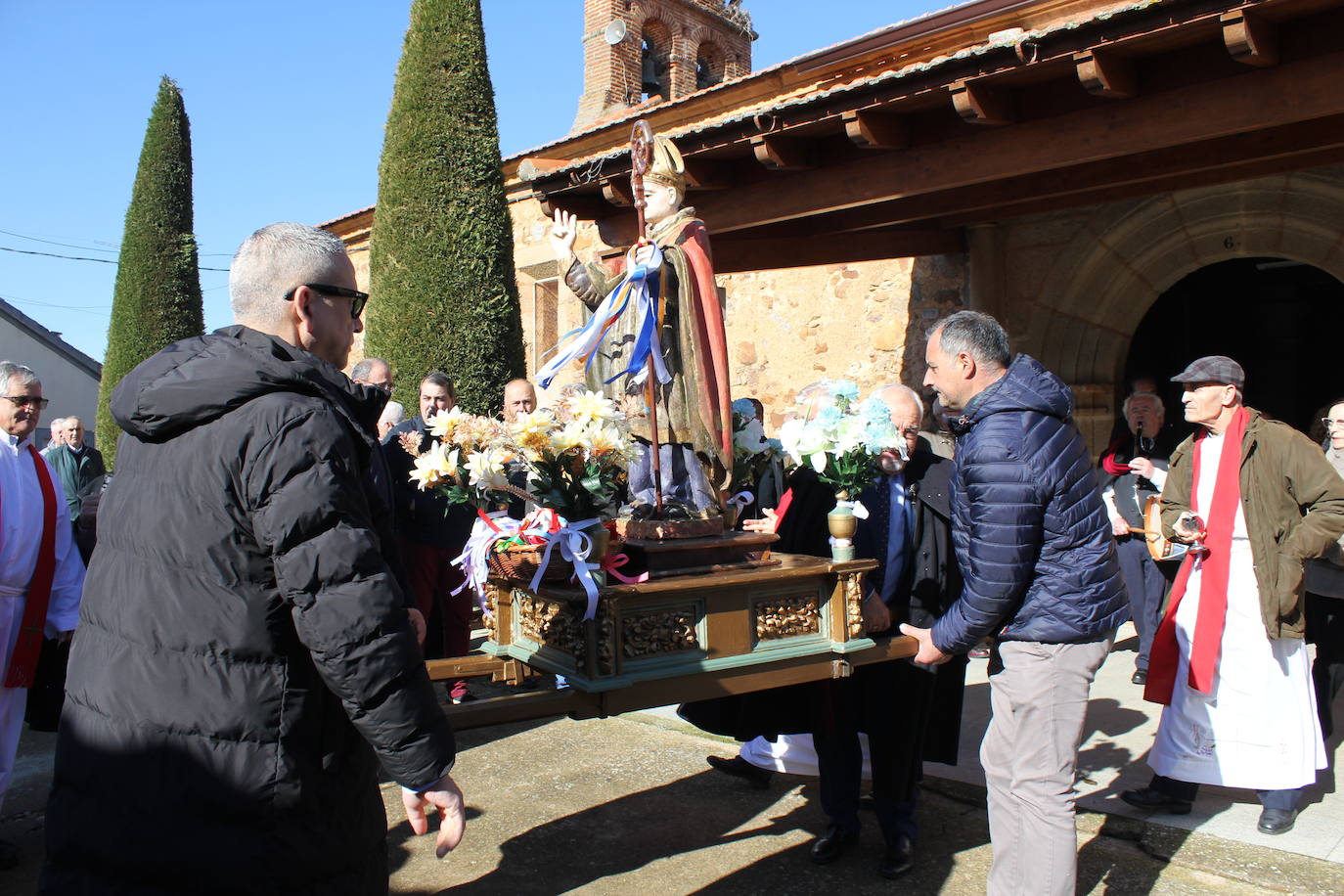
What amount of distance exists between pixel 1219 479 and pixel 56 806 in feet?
12.9

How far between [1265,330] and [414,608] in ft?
31.7

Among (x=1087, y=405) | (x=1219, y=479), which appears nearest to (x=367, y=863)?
(x=1219, y=479)

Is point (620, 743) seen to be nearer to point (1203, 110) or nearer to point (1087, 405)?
point (1203, 110)

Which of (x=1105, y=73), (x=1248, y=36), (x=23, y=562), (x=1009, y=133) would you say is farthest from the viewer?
(x=1009, y=133)

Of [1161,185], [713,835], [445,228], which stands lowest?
[713,835]

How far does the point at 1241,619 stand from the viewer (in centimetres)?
396

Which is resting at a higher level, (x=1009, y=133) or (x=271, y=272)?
(x=1009, y=133)

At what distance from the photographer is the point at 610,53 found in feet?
66.2

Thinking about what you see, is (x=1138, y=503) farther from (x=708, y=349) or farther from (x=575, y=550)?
(x=575, y=550)

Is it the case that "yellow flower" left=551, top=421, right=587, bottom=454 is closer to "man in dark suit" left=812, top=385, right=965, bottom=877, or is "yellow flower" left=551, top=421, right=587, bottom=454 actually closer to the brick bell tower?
"man in dark suit" left=812, top=385, right=965, bottom=877

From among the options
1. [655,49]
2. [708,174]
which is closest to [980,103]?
[708,174]

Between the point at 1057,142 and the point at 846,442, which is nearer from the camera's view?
the point at 846,442

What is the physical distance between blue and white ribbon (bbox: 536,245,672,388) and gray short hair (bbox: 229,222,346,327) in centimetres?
129

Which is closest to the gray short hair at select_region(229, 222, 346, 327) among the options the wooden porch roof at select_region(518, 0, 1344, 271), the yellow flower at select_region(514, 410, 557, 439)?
the yellow flower at select_region(514, 410, 557, 439)
